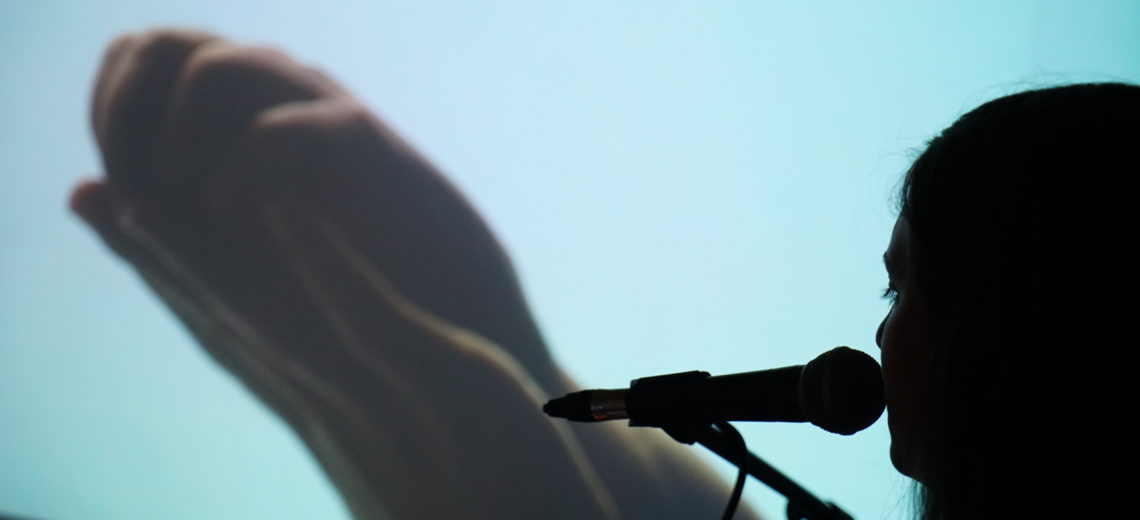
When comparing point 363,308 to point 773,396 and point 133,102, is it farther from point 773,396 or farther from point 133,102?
point 773,396

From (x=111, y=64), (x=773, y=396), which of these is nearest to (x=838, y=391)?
(x=773, y=396)

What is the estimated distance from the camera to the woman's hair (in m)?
0.48

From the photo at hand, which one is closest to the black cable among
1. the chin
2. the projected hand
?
the chin

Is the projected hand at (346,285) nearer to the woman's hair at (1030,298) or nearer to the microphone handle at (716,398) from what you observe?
the microphone handle at (716,398)

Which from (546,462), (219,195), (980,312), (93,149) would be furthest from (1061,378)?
(93,149)

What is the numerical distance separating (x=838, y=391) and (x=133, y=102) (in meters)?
1.17

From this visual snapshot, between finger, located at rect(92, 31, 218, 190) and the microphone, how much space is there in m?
0.95

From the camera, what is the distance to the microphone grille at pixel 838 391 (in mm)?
563

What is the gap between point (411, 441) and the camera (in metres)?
1.18

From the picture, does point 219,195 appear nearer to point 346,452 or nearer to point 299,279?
point 299,279

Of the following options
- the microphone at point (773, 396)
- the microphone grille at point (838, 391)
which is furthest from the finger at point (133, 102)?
the microphone grille at point (838, 391)

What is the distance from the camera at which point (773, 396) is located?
583 millimetres

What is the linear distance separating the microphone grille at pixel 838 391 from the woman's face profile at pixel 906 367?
20mm

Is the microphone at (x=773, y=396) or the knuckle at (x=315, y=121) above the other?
the knuckle at (x=315, y=121)
